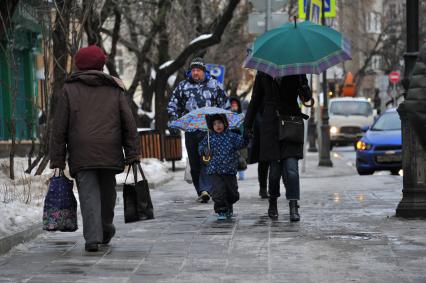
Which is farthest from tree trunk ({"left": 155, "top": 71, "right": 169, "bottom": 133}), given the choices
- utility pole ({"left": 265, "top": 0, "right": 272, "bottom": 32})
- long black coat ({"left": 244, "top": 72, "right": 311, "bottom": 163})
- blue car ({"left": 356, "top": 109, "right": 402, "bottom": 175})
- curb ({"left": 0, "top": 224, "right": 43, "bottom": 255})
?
curb ({"left": 0, "top": 224, "right": 43, "bottom": 255})

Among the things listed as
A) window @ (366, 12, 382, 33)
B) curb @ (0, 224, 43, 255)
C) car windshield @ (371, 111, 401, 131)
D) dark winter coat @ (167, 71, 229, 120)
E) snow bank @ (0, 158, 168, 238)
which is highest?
window @ (366, 12, 382, 33)

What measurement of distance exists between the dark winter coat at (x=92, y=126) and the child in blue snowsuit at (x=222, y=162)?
2.35 metres

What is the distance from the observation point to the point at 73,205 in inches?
333

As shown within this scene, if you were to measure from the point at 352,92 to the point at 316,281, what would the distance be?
56035 millimetres

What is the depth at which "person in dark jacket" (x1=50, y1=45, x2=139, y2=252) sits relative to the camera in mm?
8328

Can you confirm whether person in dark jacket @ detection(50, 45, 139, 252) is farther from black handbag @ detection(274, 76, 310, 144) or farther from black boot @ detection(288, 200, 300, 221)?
black boot @ detection(288, 200, 300, 221)

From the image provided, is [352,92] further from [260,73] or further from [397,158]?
[260,73]

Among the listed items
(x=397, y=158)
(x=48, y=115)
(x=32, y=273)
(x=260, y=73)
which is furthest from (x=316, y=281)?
(x=397, y=158)

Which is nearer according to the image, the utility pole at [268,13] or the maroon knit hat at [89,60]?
the maroon knit hat at [89,60]

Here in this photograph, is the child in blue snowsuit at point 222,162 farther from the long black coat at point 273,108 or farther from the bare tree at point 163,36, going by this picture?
the bare tree at point 163,36

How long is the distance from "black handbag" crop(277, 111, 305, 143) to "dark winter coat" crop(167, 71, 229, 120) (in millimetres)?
2409

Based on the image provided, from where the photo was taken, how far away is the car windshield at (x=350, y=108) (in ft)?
138

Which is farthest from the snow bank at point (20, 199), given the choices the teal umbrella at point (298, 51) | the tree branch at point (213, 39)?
the tree branch at point (213, 39)

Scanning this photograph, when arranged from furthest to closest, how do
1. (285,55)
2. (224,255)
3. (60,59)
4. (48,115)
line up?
(60,59) < (48,115) < (285,55) < (224,255)
